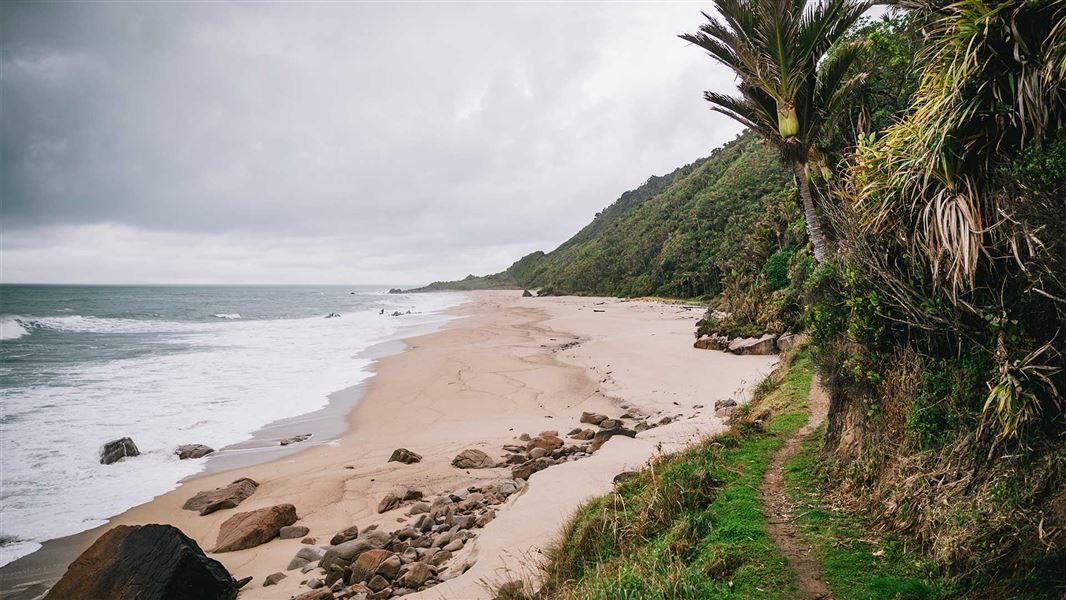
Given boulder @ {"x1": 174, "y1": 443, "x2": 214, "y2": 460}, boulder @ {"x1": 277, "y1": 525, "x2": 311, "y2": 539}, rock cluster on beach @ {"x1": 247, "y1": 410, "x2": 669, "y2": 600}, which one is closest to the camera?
rock cluster on beach @ {"x1": 247, "y1": 410, "x2": 669, "y2": 600}

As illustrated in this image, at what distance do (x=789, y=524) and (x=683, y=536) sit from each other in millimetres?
1040

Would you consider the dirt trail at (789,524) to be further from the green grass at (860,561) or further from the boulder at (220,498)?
the boulder at (220,498)

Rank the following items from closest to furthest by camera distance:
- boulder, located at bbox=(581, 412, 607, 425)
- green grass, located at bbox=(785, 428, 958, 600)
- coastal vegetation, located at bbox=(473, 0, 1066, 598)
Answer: coastal vegetation, located at bbox=(473, 0, 1066, 598), green grass, located at bbox=(785, 428, 958, 600), boulder, located at bbox=(581, 412, 607, 425)

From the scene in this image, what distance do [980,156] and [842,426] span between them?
3386 mm

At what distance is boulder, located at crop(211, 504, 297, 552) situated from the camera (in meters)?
7.29

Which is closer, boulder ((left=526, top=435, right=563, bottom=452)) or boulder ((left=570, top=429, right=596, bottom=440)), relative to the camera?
boulder ((left=526, top=435, right=563, bottom=452))

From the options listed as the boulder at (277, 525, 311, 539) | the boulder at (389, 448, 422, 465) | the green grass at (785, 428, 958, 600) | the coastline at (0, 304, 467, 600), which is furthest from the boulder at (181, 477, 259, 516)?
the green grass at (785, 428, 958, 600)

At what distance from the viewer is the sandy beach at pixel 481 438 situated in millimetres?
6697

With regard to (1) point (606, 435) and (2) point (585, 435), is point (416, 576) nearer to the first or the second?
(1) point (606, 435)

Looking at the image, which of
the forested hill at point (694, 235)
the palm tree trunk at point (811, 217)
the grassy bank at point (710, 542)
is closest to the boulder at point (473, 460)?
the grassy bank at point (710, 542)

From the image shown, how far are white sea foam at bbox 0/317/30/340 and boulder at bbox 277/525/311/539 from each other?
4378 cm

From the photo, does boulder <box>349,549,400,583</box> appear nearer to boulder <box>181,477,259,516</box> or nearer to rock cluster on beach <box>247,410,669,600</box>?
rock cluster on beach <box>247,410,669,600</box>

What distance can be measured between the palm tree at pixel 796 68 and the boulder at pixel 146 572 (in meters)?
8.72

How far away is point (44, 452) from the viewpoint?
11055 mm
